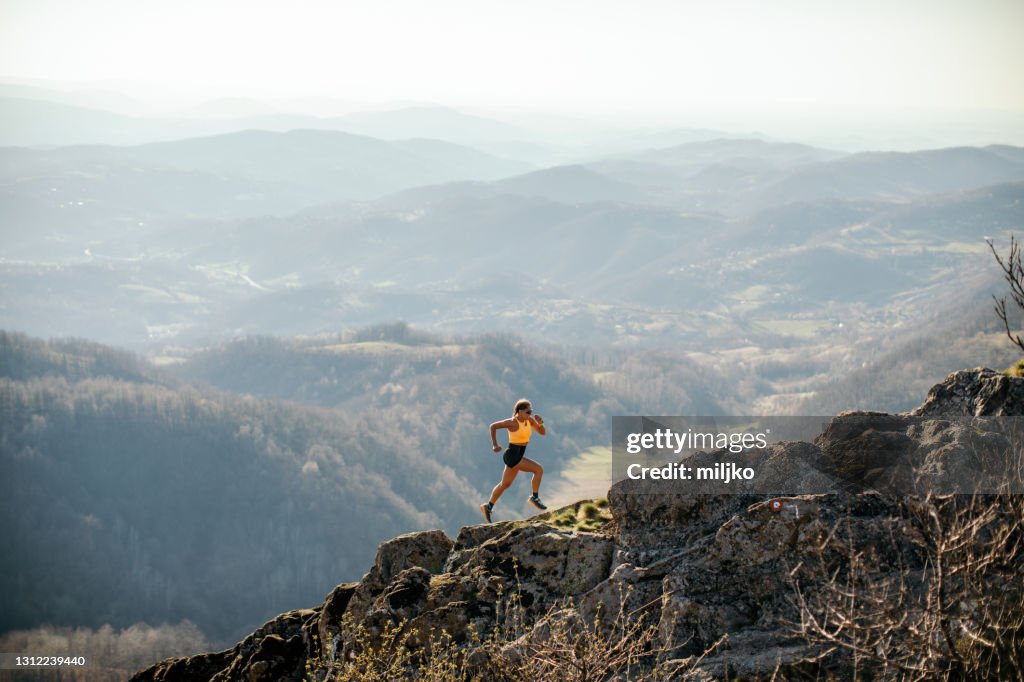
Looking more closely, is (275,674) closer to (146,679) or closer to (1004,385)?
(146,679)

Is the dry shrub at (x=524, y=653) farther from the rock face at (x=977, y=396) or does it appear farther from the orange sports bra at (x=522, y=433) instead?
the rock face at (x=977, y=396)

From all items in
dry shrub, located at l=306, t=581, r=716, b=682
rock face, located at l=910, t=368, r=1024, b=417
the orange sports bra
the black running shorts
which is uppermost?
rock face, located at l=910, t=368, r=1024, b=417

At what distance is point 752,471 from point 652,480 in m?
2.23

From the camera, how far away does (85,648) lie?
17500 centimetres

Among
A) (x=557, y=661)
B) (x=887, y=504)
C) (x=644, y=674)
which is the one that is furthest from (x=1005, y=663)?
(x=557, y=661)

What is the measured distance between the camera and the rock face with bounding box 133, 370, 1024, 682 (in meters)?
17.1

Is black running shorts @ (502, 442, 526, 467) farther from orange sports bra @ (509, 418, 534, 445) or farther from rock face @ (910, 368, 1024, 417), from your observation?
rock face @ (910, 368, 1024, 417)

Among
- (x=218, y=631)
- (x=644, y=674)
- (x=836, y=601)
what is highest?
(x=836, y=601)

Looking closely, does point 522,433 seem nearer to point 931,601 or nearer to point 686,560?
point 686,560

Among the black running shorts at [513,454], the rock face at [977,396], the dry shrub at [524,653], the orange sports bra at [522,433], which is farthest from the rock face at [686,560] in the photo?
the orange sports bra at [522,433]

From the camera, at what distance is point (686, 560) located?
18391 mm

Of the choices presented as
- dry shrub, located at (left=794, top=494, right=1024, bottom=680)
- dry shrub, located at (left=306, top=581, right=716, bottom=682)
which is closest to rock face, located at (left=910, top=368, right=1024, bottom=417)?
dry shrub, located at (left=794, top=494, right=1024, bottom=680)

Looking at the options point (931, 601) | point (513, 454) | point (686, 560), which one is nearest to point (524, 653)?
point (686, 560)

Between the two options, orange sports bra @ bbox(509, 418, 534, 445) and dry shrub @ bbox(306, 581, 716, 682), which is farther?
orange sports bra @ bbox(509, 418, 534, 445)
